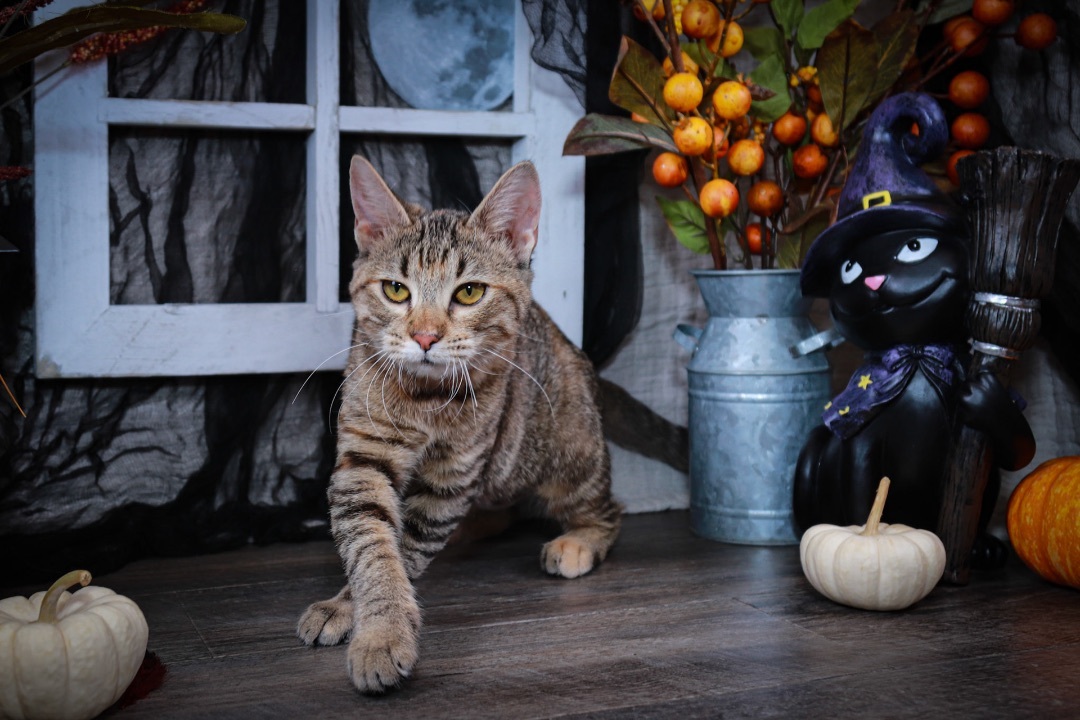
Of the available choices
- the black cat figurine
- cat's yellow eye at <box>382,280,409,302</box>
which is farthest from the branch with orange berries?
cat's yellow eye at <box>382,280,409,302</box>

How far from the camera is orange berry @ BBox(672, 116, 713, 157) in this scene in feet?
7.03

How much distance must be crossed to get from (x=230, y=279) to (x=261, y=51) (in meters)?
0.52

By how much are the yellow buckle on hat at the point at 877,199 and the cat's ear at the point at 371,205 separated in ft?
2.99

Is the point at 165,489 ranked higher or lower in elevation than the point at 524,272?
lower

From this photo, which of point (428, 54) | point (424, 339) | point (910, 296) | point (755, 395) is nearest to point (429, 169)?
point (428, 54)

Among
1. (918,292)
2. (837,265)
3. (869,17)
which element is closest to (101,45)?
(837,265)

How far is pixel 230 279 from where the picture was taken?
2354 millimetres

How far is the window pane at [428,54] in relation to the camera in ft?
7.84

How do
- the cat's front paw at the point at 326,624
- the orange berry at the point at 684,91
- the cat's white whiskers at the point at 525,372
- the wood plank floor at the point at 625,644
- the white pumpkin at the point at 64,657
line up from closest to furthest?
the white pumpkin at the point at 64,657 < the wood plank floor at the point at 625,644 < the cat's front paw at the point at 326,624 < the cat's white whiskers at the point at 525,372 < the orange berry at the point at 684,91

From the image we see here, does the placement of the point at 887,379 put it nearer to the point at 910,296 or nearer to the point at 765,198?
the point at 910,296

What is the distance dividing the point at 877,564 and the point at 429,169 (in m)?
1.39

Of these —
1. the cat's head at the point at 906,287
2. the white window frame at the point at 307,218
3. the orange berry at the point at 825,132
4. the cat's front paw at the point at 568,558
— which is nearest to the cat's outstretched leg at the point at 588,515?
the cat's front paw at the point at 568,558

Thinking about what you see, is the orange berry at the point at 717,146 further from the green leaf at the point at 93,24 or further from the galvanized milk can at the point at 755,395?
the green leaf at the point at 93,24

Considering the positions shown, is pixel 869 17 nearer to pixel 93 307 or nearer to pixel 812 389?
pixel 812 389
